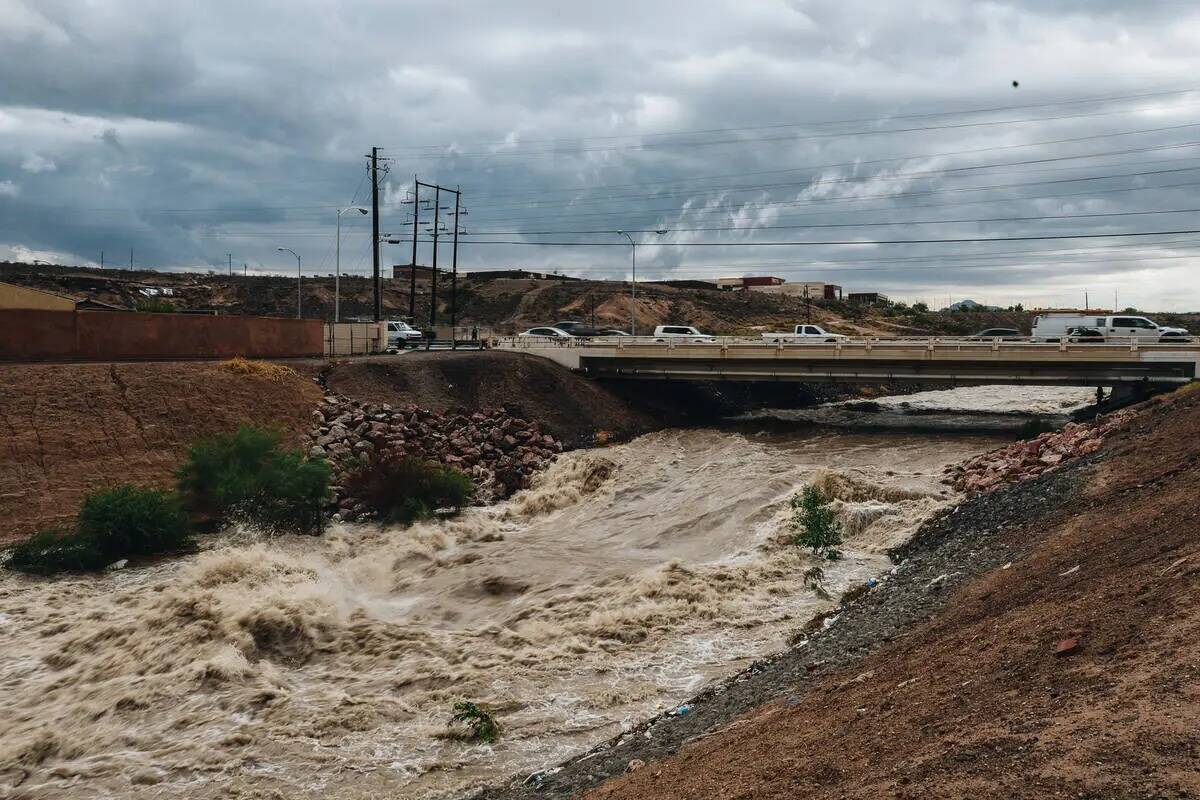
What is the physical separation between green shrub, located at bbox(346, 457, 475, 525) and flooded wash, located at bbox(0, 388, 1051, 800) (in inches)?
36.7

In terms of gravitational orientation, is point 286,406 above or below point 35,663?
above

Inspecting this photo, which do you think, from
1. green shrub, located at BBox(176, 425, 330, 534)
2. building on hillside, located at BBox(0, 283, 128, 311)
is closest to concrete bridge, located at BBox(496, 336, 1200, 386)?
building on hillside, located at BBox(0, 283, 128, 311)

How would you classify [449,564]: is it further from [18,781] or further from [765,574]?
[18,781]

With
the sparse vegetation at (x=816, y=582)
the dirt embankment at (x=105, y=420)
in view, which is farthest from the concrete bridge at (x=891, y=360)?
the sparse vegetation at (x=816, y=582)

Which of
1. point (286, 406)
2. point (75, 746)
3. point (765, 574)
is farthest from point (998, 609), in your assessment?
point (286, 406)

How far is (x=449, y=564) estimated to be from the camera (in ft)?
85.0

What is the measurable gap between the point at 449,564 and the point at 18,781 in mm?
12748

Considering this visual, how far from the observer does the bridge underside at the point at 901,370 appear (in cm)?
Answer: 4153

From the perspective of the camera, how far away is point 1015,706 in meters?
9.06

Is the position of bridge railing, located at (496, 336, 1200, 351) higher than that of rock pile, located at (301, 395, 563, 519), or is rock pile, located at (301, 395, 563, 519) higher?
bridge railing, located at (496, 336, 1200, 351)

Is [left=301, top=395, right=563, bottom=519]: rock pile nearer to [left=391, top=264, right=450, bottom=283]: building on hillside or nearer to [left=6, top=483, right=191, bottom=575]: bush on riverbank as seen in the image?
[left=6, top=483, right=191, bottom=575]: bush on riverbank

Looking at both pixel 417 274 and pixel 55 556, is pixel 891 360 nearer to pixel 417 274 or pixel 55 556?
pixel 55 556

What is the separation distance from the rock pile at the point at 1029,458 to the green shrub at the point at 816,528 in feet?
15.9

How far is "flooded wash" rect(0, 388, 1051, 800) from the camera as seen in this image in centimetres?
1416
